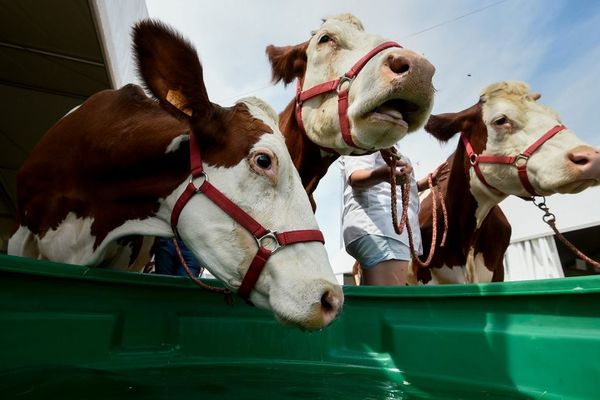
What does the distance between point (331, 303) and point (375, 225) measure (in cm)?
190

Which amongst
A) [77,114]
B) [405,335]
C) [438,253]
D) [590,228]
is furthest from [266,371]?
[590,228]

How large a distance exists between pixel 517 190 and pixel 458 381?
1.83 m

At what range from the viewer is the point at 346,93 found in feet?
8.48

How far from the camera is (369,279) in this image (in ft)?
11.3

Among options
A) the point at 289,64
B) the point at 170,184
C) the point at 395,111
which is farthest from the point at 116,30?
the point at 395,111

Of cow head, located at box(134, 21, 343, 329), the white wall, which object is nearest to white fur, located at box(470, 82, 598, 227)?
cow head, located at box(134, 21, 343, 329)

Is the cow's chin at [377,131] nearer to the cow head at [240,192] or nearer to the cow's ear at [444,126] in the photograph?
the cow head at [240,192]

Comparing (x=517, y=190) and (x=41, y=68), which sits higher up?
(x=41, y=68)

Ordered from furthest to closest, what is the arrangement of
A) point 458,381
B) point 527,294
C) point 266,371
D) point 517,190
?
1. point 517,190
2. point 266,371
3. point 458,381
4. point 527,294

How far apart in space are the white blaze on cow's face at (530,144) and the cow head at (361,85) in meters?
1.19

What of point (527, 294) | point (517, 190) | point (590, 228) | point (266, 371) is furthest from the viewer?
point (590, 228)

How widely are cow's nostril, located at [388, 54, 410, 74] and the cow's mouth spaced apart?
6.0 inches

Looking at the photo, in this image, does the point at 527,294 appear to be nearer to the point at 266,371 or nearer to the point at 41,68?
the point at 266,371

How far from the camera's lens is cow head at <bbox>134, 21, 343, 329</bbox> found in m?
1.64
